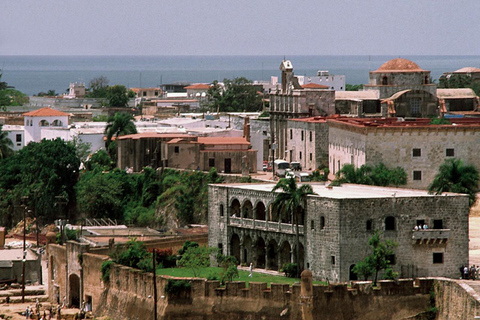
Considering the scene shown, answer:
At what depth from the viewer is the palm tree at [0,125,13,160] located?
116000mm

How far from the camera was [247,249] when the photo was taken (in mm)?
71562

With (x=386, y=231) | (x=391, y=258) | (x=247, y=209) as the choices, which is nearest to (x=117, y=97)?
(x=247, y=209)

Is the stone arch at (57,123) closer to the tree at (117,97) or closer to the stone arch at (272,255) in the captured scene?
the tree at (117,97)

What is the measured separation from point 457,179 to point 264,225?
43.5 ft

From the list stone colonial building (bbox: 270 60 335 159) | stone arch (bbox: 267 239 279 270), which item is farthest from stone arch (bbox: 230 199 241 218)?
stone colonial building (bbox: 270 60 335 159)

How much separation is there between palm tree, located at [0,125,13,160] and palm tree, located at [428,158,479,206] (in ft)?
163

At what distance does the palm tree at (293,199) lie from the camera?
217 feet

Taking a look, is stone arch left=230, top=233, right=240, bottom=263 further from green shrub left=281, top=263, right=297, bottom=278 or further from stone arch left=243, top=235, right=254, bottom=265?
green shrub left=281, top=263, right=297, bottom=278

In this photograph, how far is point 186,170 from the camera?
96.4m

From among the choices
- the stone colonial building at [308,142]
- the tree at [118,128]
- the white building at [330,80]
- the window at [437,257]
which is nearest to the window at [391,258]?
the window at [437,257]

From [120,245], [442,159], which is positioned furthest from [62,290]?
[442,159]

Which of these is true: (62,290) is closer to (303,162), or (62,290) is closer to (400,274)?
(400,274)

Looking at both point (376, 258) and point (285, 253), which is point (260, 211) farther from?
point (376, 258)

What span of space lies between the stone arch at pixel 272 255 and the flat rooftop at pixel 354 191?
114 inches
